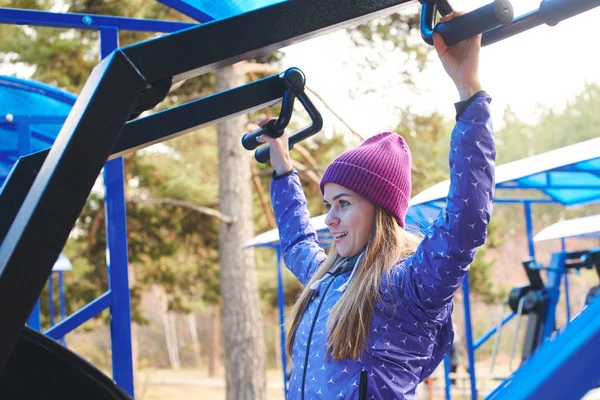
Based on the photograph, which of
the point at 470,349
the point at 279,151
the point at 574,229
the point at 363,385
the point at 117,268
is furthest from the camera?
the point at 574,229

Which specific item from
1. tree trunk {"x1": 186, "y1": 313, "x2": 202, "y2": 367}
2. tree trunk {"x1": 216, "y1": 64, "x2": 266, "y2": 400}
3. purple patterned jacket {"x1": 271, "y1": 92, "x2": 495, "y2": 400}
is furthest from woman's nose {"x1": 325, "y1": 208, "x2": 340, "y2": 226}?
tree trunk {"x1": 186, "y1": 313, "x2": 202, "y2": 367}

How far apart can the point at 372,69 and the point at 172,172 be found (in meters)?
5.10

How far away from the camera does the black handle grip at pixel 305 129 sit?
165cm

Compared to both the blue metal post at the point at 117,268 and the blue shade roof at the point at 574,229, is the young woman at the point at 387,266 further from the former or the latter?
the blue shade roof at the point at 574,229

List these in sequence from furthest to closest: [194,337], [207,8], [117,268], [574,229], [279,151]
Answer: [194,337] → [574,229] → [117,268] → [207,8] → [279,151]

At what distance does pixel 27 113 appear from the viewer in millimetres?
3699

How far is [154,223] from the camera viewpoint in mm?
15094

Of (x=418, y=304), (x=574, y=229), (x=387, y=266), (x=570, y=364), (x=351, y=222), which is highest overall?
(x=574, y=229)

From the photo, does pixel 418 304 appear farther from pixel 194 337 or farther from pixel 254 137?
pixel 194 337

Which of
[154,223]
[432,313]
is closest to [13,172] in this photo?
[432,313]

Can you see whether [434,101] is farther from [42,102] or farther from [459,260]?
[459,260]

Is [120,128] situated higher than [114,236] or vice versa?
[114,236]

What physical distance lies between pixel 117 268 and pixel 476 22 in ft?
6.12

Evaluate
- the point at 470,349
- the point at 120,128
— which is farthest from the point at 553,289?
the point at 120,128
